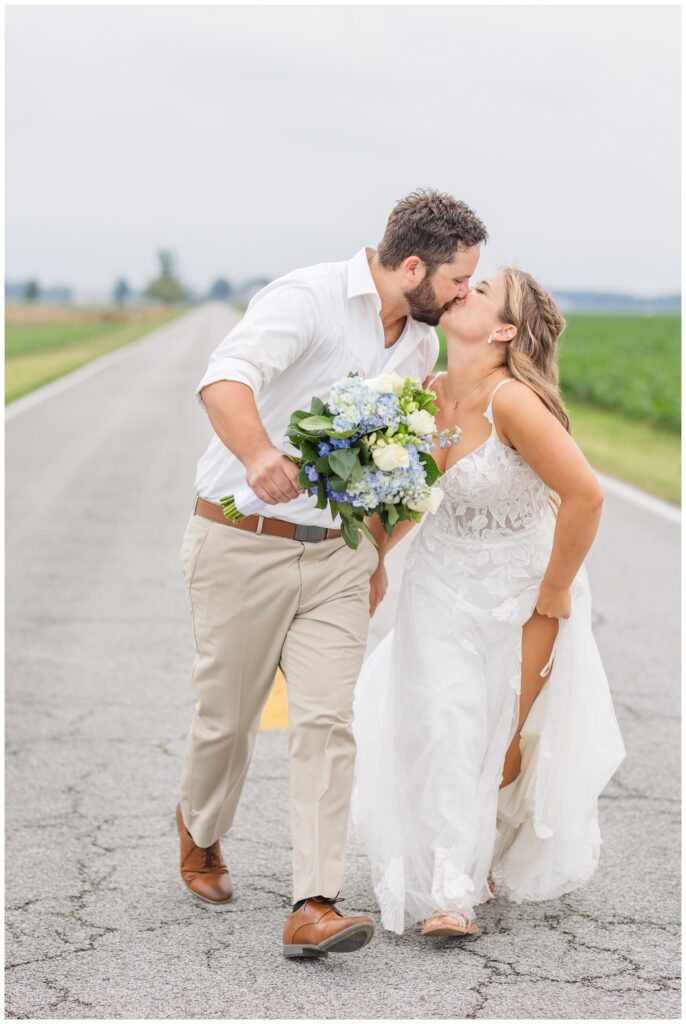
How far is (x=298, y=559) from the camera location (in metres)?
4.19

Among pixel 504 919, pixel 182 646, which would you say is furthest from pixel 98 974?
pixel 182 646

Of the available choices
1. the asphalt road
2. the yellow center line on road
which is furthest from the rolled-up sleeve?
the yellow center line on road

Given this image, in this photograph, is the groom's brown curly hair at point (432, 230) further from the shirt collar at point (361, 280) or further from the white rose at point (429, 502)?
the white rose at point (429, 502)

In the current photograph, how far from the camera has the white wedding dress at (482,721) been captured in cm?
421

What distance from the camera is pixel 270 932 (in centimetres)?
414

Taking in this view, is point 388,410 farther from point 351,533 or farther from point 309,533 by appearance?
point 309,533

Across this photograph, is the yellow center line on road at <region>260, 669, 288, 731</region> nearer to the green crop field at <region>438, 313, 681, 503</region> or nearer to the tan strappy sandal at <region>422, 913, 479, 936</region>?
the tan strappy sandal at <region>422, 913, 479, 936</region>

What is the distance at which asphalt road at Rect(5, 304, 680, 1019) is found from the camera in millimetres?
3719

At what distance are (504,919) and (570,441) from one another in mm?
1541

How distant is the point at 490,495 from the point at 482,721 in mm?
718

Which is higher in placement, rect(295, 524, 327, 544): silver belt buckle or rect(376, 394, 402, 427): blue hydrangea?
rect(376, 394, 402, 427): blue hydrangea

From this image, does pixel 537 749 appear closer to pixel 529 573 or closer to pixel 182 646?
pixel 529 573

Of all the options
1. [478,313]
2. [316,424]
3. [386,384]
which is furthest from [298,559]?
[478,313]

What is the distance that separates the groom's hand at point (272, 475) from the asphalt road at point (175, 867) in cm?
136
